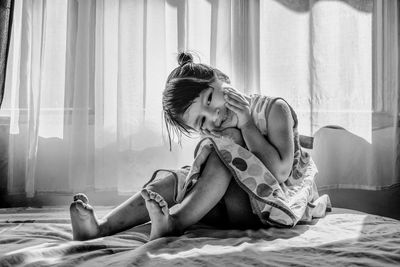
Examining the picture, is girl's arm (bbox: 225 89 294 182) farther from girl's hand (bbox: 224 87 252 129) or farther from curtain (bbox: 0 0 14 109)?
curtain (bbox: 0 0 14 109)

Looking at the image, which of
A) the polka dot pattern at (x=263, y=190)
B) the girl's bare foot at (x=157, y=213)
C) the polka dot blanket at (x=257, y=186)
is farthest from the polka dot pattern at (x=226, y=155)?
the girl's bare foot at (x=157, y=213)

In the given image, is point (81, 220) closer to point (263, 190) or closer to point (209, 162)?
point (209, 162)

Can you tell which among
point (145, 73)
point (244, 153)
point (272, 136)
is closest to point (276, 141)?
point (272, 136)

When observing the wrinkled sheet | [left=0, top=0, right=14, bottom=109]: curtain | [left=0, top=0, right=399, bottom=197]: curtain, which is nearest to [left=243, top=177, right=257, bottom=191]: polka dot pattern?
the wrinkled sheet

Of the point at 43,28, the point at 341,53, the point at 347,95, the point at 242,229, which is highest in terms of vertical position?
the point at 43,28

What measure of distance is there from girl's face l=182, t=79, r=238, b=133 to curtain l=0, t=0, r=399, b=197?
0.45 metres

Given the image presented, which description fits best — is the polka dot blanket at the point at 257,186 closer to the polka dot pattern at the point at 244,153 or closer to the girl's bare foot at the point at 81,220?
the polka dot pattern at the point at 244,153

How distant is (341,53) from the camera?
1.69 meters

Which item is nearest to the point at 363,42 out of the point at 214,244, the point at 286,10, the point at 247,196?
the point at 286,10

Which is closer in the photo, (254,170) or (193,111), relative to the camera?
(254,170)

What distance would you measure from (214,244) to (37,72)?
1.11 meters

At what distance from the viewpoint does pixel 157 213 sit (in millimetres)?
985

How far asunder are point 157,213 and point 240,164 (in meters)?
0.25

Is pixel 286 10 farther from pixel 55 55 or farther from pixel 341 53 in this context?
pixel 55 55
